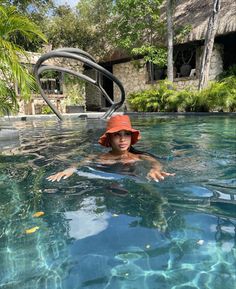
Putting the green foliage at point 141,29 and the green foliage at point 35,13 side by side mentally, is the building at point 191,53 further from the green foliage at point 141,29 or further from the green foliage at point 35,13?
the green foliage at point 35,13

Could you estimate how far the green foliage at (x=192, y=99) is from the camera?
12.7 metres

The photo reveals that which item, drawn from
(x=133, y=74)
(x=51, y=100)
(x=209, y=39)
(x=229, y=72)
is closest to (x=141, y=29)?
(x=133, y=74)

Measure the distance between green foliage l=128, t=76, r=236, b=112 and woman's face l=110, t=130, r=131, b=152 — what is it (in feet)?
31.6

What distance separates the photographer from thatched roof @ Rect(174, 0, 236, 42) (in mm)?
15469

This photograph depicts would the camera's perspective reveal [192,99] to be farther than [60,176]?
Yes

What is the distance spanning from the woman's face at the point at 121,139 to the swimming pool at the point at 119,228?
0.26 meters

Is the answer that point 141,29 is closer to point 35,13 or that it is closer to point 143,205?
point 35,13

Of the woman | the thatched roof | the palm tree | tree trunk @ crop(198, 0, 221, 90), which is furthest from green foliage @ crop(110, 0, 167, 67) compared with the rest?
the woman

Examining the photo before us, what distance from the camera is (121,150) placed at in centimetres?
397

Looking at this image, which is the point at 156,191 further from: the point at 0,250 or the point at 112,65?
the point at 112,65

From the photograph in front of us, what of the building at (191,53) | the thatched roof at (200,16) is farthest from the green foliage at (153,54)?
the thatched roof at (200,16)

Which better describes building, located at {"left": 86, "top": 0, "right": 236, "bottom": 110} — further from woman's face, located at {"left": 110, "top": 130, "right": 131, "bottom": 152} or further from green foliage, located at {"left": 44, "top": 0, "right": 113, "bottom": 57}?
woman's face, located at {"left": 110, "top": 130, "right": 131, "bottom": 152}

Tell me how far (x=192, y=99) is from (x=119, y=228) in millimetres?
12380

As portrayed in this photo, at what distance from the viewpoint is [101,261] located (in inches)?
71.1
